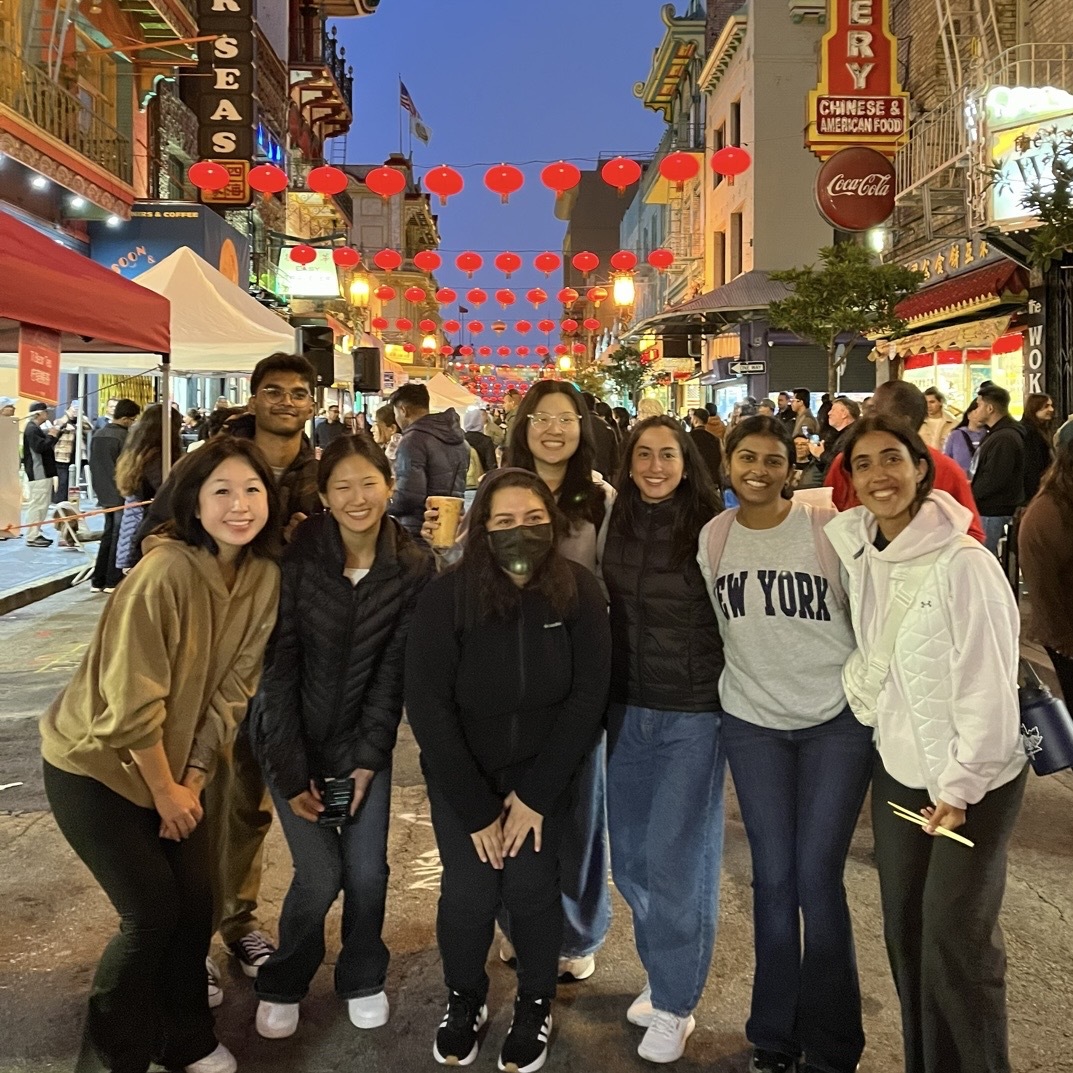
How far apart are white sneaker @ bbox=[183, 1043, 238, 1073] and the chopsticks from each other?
203cm

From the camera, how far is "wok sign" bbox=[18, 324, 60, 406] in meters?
5.67

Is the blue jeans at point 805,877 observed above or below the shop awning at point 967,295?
below

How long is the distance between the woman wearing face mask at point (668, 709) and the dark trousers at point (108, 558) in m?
9.95

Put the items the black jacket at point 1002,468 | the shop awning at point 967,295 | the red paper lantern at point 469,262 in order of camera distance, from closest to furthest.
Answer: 1. the black jacket at point 1002,468
2. the shop awning at point 967,295
3. the red paper lantern at point 469,262

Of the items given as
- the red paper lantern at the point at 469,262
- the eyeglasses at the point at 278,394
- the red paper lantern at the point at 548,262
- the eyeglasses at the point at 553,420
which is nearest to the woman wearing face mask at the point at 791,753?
the eyeglasses at the point at 553,420

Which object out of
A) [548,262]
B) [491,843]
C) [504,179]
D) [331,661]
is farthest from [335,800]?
[548,262]

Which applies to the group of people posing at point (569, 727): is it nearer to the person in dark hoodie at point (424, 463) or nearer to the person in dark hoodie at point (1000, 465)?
the person in dark hoodie at point (424, 463)

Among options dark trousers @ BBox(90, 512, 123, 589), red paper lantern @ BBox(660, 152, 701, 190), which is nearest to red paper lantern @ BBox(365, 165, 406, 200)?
red paper lantern @ BBox(660, 152, 701, 190)

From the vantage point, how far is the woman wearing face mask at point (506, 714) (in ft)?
10.3

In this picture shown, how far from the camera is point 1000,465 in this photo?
9484mm

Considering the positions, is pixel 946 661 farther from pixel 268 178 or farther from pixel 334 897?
pixel 268 178

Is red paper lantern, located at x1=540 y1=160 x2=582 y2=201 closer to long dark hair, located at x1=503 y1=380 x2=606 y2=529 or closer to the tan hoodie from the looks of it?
long dark hair, located at x1=503 y1=380 x2=606 y2=529

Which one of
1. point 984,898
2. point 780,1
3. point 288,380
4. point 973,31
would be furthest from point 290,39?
point 984,898

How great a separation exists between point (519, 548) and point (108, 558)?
33.2 ft
